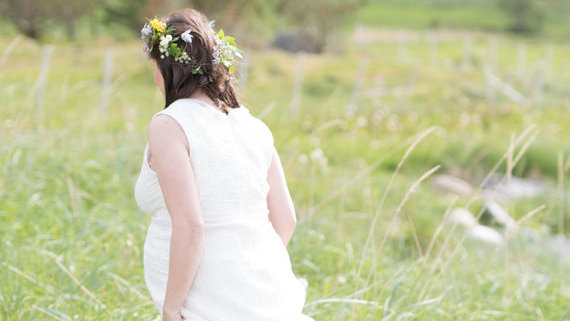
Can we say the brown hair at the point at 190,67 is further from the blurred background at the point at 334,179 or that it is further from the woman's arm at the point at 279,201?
the blurred background at the point at 334,179

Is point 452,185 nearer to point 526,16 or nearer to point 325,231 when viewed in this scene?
point 325,231

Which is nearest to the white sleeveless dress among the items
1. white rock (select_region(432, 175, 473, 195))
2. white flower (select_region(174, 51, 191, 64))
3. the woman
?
the woman

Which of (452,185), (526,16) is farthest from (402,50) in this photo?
(526,16)

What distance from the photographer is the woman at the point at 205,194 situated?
1.74m

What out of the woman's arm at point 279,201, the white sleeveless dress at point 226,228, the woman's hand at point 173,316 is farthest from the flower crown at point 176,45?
the woman's hand at point 173,316

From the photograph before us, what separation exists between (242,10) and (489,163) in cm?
1520

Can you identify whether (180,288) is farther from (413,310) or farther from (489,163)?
(489,163)

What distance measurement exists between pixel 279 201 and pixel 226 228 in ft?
0.91

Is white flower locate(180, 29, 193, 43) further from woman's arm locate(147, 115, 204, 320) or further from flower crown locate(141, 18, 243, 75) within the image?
woman's arm locate(147, 115, 204, 320)

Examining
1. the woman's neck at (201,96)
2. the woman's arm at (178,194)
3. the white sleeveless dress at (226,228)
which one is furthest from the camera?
the woman's neck at (201,96)

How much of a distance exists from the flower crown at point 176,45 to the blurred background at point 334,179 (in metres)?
0.49

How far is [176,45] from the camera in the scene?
6.00 ft

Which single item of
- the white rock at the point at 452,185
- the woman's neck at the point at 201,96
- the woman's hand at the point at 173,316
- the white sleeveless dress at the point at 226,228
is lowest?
the white rock at the point at 452,185

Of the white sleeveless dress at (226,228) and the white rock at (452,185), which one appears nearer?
the white sleeveless dress at (226,228)
